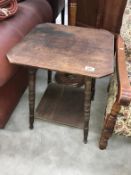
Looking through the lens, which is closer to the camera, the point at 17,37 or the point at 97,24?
the point at 17,37

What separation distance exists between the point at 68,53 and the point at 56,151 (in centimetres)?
59

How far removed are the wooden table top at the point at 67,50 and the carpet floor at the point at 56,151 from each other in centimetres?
54

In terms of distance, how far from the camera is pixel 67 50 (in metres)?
1.27

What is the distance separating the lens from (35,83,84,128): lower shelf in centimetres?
153

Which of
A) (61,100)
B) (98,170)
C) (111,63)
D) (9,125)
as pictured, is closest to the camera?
(111,63)

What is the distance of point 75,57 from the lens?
1.21 metres

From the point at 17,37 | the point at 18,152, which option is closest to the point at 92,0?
the point at 17,37

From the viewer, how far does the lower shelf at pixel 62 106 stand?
153 centimetres

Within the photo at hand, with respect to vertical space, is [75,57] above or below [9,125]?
above

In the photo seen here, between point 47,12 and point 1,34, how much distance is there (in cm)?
65

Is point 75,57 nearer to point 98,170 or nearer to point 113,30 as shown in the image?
point 98,170

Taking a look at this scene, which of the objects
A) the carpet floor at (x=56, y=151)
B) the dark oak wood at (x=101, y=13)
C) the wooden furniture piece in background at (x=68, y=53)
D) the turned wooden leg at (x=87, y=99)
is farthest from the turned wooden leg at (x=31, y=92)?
the dark oak wood at (x=101, y=13)

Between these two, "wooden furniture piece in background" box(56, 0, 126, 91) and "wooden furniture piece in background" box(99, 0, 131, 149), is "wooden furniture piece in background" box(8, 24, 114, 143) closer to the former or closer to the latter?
"wooden furniture piece in background" box(99, 0, 131, 149)

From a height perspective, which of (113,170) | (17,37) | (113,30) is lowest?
(113,170)
